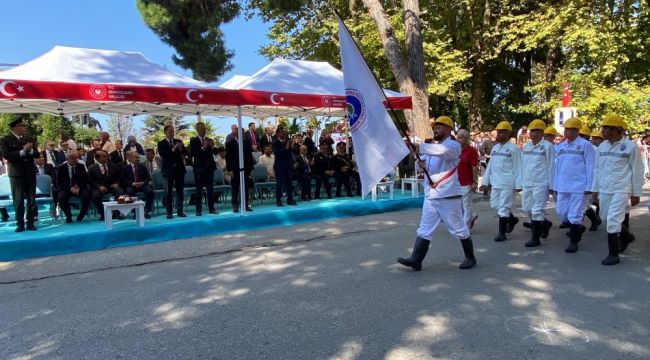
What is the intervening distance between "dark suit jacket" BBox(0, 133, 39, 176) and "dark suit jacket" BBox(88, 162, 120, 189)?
125 cm

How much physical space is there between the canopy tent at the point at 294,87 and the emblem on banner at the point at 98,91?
7.93 ft

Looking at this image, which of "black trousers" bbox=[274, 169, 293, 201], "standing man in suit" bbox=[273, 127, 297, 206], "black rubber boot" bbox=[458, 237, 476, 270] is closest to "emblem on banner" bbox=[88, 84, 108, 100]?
"standing man in suit" bbox=[273, 127, 297, 206]

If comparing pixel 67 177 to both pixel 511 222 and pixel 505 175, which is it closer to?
pixel 505 175

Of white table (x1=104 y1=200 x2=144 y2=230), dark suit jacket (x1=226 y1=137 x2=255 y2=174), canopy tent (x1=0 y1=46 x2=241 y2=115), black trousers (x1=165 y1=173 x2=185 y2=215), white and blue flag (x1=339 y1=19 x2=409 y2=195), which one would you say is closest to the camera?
white and blue flag (x1=339 y1=19 x2=409 y2=195)

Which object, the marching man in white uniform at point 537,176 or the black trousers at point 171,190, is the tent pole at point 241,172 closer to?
the black trousers at point 171,190

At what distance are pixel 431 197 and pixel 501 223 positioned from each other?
7.90ft

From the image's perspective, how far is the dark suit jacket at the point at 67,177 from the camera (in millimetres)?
9305

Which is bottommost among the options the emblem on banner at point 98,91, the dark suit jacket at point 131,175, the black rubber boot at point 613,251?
the black rubber boot at point 613,251

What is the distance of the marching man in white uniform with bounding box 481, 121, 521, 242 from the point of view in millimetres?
7707

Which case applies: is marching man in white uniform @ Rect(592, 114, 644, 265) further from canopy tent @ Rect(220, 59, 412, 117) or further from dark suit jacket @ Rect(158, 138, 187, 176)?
dark suit jacket @ Rect(158, 138, 187, 176)

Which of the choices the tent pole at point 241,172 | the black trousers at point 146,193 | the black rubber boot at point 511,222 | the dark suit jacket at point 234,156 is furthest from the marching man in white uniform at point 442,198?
the black trousers at point 146,193

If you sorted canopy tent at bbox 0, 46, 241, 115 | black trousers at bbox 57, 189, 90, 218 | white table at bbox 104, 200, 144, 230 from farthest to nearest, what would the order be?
black trousers at bbox 57, 189, 90, 218
white table at bbox 104, 200, 144, 230
canopy tent at bbox 0, 46, 241, 115

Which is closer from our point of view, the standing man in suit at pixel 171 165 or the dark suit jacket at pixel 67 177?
the dark suit jacket at pixel 67 177

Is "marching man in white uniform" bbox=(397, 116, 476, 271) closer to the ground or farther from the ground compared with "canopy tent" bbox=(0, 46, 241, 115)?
closer to the ground
